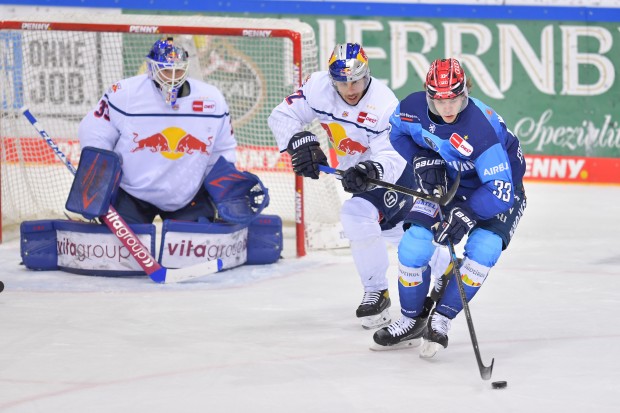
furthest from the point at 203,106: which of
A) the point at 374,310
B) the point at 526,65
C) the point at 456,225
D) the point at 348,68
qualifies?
the point at 526,65

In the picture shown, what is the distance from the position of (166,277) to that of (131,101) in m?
0.85

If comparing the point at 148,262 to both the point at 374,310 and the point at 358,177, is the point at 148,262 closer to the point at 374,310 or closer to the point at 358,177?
the point at 374,310

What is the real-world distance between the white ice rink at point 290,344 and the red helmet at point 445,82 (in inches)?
32.1

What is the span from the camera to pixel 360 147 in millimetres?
4516

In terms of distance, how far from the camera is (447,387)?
3309 millimetres

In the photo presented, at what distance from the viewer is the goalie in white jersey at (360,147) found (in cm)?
419

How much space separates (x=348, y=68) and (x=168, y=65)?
1.25 metres

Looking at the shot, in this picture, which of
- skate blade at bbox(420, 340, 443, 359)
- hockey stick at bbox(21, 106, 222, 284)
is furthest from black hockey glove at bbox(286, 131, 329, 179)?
hockey stick at bbox(21, 106, 222, 284)

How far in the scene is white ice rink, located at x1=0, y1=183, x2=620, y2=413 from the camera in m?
3.19

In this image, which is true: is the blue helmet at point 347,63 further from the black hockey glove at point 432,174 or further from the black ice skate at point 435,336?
the black ice skate at point 435,336

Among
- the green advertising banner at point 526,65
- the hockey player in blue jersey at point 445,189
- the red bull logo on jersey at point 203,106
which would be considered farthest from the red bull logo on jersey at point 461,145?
the green advertising banner at point 526,65

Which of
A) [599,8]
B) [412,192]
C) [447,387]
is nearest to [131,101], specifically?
[412,192]

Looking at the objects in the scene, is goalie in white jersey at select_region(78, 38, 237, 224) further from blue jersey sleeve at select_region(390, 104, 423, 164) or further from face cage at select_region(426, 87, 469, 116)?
face cage at select_region(426, 87, 469, 116)

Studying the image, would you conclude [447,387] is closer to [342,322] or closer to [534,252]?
[342,322]
